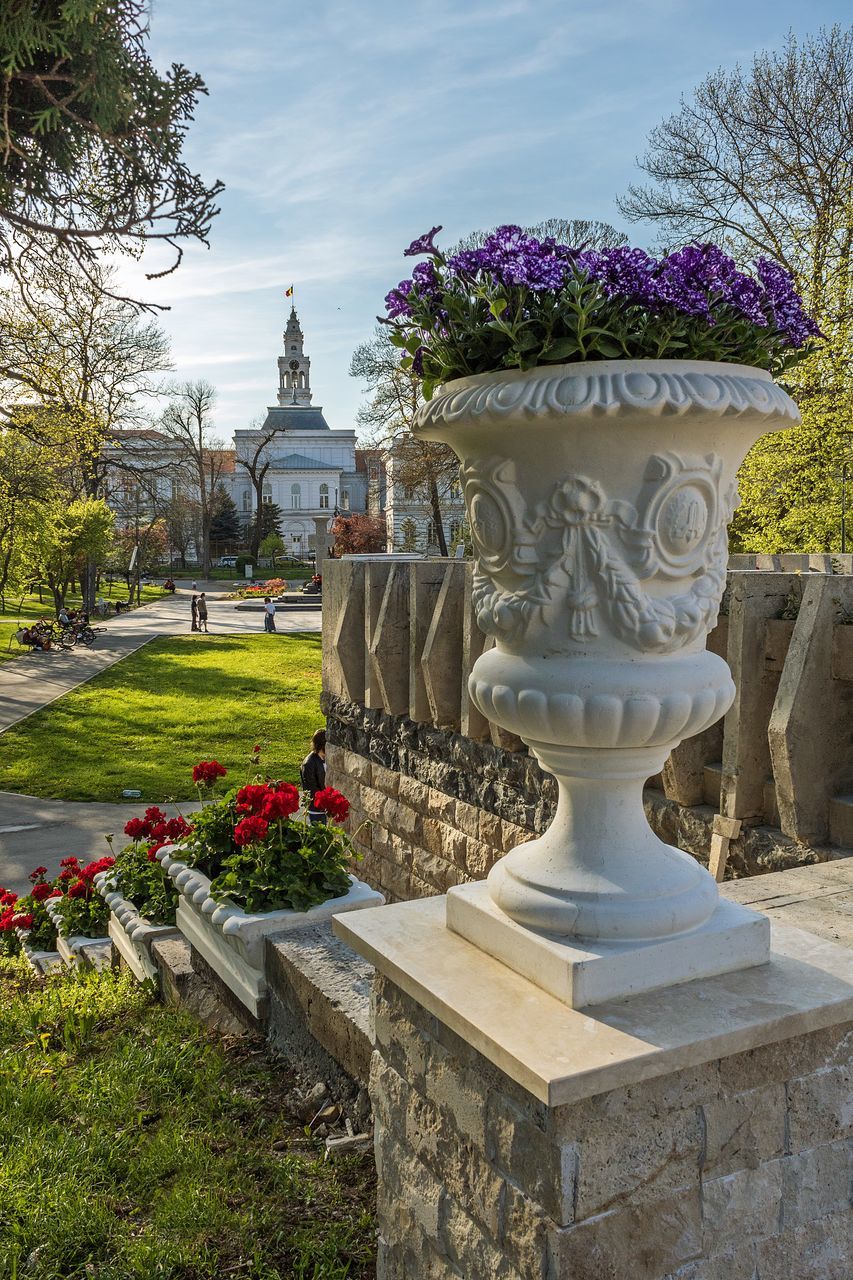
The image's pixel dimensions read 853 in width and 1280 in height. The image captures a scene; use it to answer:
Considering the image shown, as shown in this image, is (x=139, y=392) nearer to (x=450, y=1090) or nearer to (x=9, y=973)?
(x=9, y=973)

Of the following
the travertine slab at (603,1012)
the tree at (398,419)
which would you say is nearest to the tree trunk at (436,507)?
the tree at (398,419)

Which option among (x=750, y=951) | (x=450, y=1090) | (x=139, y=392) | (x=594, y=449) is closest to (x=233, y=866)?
(x=450, y=1090)

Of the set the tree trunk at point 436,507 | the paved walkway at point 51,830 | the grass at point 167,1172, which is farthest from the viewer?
the tree trunk at point 436,507

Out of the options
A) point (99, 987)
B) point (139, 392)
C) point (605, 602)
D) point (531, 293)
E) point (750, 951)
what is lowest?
point (99, 987)

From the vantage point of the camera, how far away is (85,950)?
556cm

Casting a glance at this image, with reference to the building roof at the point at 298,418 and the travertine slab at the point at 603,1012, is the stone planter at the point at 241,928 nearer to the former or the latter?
the travertine slab at the point at 603,1012

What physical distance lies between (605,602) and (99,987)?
3728 millimetres

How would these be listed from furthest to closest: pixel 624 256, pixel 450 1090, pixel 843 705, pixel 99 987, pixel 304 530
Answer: pixel 304 530, pixel 99 987, pixel 843 705, pixel 450 1090, pixel 624 256

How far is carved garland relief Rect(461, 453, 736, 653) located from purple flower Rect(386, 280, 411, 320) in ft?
1.12

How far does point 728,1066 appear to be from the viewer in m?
1.74

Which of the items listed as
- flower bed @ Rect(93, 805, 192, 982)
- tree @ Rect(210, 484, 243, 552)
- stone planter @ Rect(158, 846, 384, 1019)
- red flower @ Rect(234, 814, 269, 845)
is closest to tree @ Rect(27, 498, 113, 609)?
flower bed @ Rect(93, 805, 192, 982)

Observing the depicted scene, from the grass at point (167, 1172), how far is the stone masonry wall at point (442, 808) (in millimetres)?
2144

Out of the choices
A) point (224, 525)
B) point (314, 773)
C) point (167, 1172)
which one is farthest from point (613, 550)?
point (224, 525)

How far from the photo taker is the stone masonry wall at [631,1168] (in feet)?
5.33
